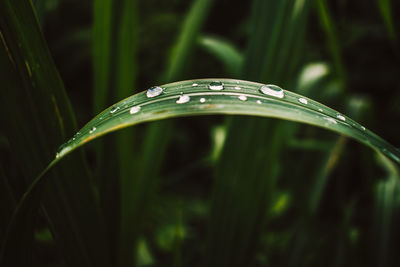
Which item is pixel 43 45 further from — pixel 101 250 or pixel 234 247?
pixel 234 247

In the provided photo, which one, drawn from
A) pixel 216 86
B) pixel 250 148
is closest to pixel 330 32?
pixel 250 148

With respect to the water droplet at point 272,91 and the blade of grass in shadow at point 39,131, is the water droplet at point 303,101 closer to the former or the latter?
the water droplet at point 272,91

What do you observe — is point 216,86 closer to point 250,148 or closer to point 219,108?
point 219,108

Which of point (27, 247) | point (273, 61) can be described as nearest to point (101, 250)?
point (27, 247)

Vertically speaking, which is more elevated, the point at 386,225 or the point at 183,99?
the point at 183,99

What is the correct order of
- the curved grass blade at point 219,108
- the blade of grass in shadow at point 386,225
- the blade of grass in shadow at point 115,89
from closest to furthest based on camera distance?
the curved grass blade at point 219,108, the blade of grass in shadow at point 115,89, the blade of grass in shadow at point 386,225

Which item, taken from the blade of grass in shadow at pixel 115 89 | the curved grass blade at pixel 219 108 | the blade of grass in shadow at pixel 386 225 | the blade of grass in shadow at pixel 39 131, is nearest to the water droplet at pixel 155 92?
the curved grass blade at pixel 219 108
